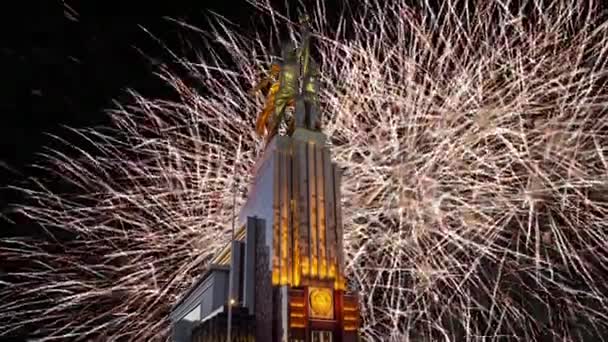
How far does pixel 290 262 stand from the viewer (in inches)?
703

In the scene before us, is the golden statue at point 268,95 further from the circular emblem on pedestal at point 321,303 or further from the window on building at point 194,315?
the circular emblem on pedestal at point 321,303

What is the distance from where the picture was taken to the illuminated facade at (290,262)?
672 inches

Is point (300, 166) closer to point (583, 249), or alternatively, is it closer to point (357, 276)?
point (357, 276)

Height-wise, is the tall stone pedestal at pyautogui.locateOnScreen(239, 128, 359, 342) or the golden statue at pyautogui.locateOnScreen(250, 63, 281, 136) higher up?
the golden statue at pyautogui.locateOnScreen(250, 63, 281, 136)

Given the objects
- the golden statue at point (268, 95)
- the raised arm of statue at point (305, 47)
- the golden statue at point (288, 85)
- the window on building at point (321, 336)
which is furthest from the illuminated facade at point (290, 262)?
the raised arm of statue at point (305, 47)

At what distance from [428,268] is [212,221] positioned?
331 inches

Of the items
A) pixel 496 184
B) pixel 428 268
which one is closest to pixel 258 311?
pixel 428 268

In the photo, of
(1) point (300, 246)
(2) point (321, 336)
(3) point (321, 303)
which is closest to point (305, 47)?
(1) point (300, 246)

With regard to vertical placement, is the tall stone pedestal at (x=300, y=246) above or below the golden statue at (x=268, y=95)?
below

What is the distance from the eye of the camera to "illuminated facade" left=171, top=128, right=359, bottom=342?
1708 centimetres

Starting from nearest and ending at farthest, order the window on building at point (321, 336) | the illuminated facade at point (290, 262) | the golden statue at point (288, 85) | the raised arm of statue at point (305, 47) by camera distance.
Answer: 1. the window on building at point (321, 336)
2. the illuminated facade at point (290, 262)
3. the golden statue at point (288, 85)
4. the raised arm of statue at point (305, 47)

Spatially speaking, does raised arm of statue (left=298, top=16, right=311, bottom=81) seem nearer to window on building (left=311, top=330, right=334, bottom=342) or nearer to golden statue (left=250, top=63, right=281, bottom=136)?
golden statue (left=250, top=63, right=281, bottom=136)

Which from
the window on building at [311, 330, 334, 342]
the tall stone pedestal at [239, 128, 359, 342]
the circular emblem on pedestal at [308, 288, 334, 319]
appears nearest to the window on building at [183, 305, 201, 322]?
the tall stone pedestal at [239, 128, 359, 342]

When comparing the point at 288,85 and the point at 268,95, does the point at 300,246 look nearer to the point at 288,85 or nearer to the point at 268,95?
the point at 288,85
